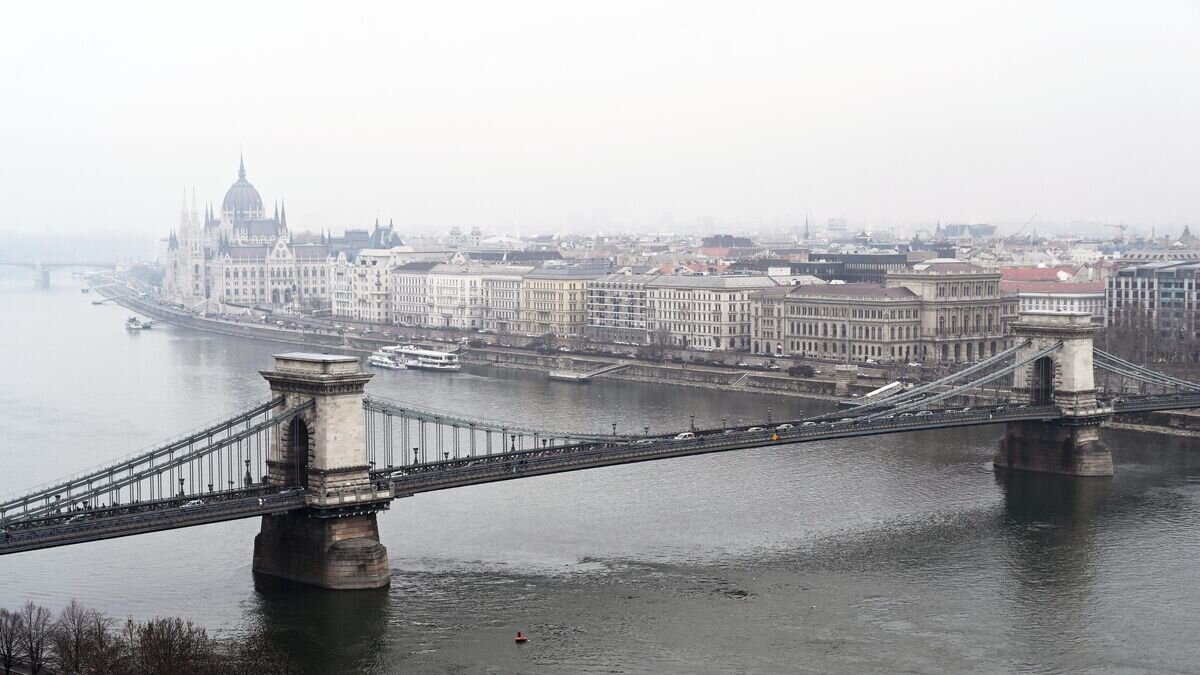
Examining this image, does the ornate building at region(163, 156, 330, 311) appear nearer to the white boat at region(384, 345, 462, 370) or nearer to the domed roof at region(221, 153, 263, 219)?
the domed roof at region(221, 153, 263, 219)

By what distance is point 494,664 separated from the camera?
2314cm

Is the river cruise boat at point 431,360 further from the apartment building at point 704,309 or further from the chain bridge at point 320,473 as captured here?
the chain bridge at point 320,473

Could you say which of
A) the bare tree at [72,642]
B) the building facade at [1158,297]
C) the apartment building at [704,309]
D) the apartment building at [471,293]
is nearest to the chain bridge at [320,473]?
the bare tree at [72,642]

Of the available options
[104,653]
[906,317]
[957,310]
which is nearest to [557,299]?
[906,317]

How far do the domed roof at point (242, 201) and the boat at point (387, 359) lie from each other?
227ft

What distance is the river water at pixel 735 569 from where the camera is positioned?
24.2 m

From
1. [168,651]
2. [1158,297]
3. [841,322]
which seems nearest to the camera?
[168,651]

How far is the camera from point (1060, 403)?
39.5m

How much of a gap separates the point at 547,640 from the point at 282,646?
12.0 feet

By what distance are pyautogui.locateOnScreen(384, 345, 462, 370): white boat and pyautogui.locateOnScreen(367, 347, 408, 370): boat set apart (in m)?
0.22

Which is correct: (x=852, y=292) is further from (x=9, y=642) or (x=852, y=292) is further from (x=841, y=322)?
(x=9, y=642)

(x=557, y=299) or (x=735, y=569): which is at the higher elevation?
(x=557, y=299)

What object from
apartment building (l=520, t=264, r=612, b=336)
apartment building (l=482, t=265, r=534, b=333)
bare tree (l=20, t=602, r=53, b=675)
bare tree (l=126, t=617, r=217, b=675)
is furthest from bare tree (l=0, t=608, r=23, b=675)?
apartment building (l=482, t=265, r=534, b=333)

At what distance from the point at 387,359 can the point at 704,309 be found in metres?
13.0
